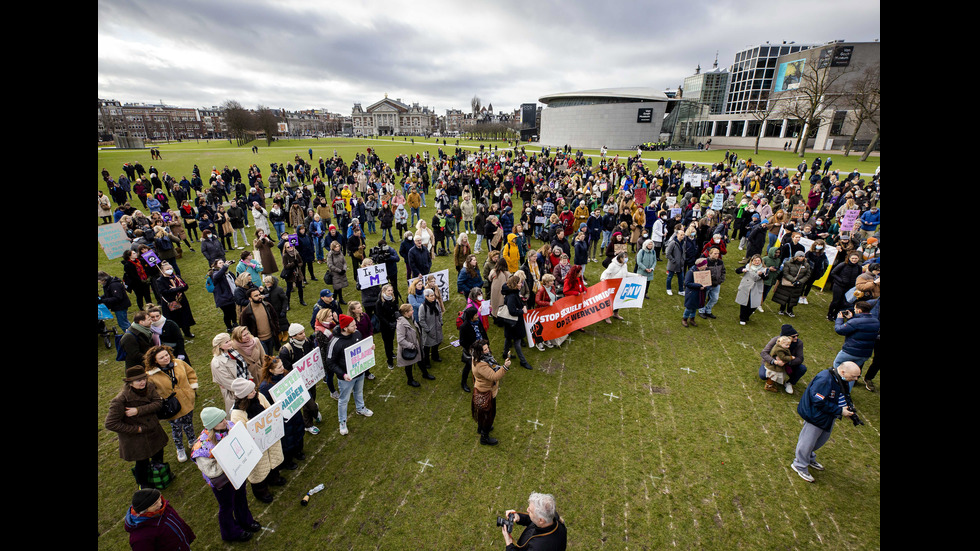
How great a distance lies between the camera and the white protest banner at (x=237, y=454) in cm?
427

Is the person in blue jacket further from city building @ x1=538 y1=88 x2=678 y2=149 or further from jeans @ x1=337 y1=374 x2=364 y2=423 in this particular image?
city building @ x1=538 y1=88 x2=678 y2=149

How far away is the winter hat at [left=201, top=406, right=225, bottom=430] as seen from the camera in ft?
14.5

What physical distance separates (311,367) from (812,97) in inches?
2503

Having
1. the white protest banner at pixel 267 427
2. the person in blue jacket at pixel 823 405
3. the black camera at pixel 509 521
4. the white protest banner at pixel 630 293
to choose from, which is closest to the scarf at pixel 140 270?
the white protest banner at pixel 267 427

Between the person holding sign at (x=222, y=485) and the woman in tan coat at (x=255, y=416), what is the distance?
211mm

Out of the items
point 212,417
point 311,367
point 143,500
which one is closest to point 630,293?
point 311,367

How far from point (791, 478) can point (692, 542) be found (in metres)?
2.13

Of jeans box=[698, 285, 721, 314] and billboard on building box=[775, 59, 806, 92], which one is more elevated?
billboard on building box=[775, 59, 806, 92]

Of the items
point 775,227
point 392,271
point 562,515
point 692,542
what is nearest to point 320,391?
point 392,271

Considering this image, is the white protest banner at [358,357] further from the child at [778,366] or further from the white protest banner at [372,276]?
the child at [778,366]

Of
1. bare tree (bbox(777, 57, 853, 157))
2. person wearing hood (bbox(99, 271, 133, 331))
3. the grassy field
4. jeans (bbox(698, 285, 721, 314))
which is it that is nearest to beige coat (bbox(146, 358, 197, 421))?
the grassy field

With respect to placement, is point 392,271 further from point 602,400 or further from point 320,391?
point 602,400

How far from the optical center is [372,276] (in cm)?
908

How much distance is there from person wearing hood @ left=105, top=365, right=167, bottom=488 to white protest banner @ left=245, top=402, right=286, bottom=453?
1.57 m
